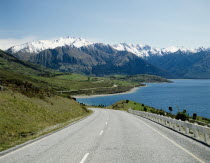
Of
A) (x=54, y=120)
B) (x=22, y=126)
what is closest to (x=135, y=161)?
(x=22, y=126)

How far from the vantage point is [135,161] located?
9.07m

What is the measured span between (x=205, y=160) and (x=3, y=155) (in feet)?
30.9

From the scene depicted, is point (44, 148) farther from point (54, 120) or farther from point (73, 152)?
point (54, 120)

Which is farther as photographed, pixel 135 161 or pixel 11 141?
pixel 11 141

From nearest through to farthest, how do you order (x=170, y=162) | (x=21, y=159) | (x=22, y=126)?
(x=170, y=162)
(x=21, y=159)
(x=22, y=126)

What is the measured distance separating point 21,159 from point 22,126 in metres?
10.8

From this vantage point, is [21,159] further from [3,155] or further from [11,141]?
[11,141]

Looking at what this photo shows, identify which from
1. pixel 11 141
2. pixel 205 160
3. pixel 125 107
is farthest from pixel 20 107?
pixel 125 107

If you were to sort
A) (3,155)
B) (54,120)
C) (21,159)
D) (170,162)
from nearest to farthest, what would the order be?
(170,162) → (21,159) → (3,155) → (54,120)

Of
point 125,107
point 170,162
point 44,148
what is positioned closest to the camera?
point 170,162

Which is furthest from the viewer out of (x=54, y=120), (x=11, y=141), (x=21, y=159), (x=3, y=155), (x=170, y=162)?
(x=54, y=120)

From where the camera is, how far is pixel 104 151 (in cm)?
1110

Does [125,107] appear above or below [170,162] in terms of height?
below

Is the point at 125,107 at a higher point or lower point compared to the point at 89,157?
lower
